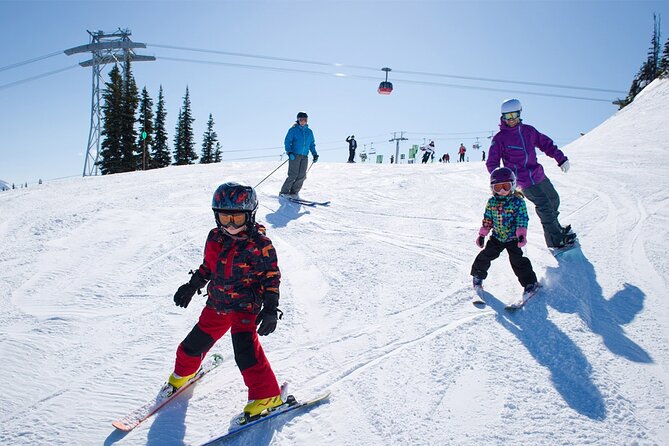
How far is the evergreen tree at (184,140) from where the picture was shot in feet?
163

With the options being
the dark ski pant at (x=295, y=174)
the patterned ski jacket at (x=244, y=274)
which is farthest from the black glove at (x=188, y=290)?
the dark ski pant at (x=295, y=174)

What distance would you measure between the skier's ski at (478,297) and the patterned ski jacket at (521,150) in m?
1.78

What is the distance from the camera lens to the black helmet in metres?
2.72

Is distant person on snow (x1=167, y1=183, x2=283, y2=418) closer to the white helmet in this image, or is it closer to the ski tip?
the ski tip

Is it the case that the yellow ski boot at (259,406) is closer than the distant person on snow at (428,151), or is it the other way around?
the yellow ski boot at (259,406)

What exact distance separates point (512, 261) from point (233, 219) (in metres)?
3.15

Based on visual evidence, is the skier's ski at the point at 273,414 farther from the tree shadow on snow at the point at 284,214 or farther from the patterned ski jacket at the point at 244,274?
the tree shadow on snow at the point at 284,214

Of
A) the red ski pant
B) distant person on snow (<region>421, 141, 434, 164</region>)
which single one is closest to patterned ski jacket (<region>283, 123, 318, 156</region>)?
the red ski pant

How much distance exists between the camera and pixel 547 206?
5473mm

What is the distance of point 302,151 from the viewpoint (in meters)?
9.51

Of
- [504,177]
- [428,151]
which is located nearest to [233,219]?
[504,177]

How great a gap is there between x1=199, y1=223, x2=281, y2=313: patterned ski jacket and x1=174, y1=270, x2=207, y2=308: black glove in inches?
6.2

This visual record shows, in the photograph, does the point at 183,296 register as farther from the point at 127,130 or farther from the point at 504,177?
the point at 127,130

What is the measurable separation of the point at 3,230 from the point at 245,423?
6855 mm
